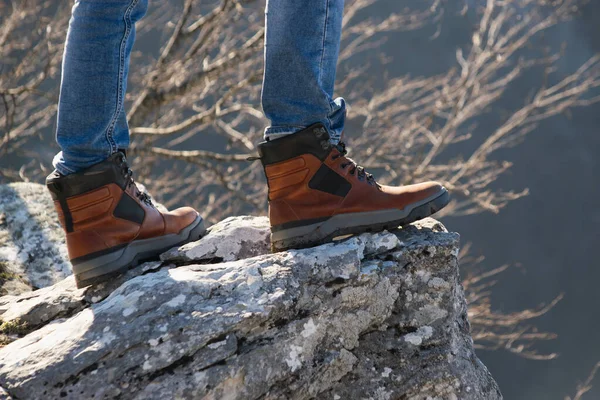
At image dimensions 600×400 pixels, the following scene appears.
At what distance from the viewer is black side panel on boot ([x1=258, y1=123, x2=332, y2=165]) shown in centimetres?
177

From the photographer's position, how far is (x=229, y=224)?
2070 millimetres

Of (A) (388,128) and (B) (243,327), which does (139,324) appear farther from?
(A) (388,128)

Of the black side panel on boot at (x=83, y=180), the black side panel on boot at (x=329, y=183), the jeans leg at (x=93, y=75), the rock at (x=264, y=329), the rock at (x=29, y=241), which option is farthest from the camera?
the rock at (x=29, y=241)

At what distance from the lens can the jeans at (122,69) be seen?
5.35ft

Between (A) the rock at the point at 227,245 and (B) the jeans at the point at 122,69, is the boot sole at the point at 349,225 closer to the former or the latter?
(A) the rock at the point at 227,245

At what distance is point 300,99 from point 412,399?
817mm

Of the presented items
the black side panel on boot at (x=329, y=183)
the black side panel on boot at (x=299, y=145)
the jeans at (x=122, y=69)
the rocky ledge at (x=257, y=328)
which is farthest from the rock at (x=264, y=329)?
the jeans at (x=122, y=69)

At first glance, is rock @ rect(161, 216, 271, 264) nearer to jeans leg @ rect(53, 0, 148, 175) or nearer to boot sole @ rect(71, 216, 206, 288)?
boot sole @ rect(71, 216, 206, 288)

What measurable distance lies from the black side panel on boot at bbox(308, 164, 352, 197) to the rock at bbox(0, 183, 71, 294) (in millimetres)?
1103

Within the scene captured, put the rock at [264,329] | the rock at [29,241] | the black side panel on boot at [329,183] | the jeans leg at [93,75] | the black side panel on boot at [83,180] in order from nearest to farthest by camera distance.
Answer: the rock at [264,329] → the jeans leg at [93,75] → the black side panel on boot at [83,180] → the black side panel on boot at [329,183] → the rock at [29,241]

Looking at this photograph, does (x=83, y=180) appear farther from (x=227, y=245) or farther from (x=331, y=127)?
(x=331, y=127)

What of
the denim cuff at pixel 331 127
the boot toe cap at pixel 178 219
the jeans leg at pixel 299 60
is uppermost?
the jeans leg at pixel 299 60

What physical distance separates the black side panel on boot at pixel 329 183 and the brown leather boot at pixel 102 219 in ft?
1.54

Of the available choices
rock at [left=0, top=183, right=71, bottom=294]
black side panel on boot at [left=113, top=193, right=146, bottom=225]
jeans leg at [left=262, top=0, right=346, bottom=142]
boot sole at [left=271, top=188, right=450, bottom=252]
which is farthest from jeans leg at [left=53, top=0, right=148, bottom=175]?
rock at [left=0, top=183, right=71, bottom=294]
